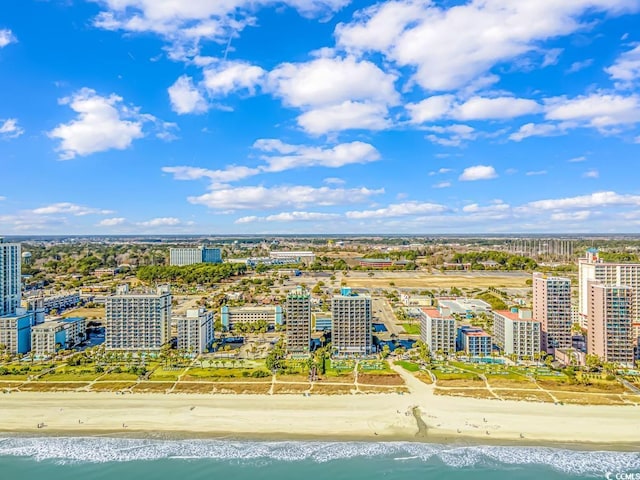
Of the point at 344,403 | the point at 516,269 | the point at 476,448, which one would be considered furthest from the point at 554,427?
the point at 516,269

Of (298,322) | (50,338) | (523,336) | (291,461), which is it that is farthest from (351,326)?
(50,338)

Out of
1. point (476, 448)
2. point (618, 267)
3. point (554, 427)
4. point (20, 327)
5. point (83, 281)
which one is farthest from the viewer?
point (83, 281)

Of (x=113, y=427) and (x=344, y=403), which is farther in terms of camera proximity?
(x=344, y=403)

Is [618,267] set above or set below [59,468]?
above

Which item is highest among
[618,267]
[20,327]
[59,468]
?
[618,267]

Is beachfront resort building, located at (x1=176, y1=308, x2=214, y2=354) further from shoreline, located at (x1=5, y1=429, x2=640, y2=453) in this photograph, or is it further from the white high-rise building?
the white high-rise building

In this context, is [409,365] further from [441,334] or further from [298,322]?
[298,322]

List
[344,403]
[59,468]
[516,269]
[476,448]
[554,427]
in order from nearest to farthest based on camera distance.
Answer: [59,468]
[476,448]
[554,427]
[344,403]
[516,269]

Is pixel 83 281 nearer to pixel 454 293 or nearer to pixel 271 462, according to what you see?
pixel 454 293
